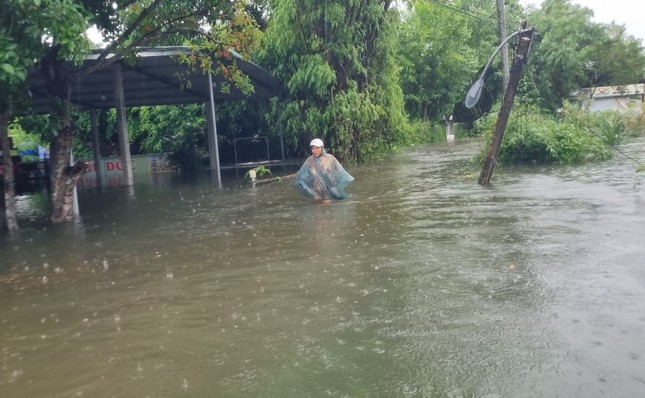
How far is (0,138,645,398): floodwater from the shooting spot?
4.32m

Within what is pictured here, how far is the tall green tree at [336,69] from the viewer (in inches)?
855

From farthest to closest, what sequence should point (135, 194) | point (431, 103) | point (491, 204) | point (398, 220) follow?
1. point (431, 103)
2. point (135, 194)
3. point (491, 204)
4. point (398, 220)

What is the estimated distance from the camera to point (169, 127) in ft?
103

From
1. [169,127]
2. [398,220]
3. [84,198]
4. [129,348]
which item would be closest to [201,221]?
[398,220]

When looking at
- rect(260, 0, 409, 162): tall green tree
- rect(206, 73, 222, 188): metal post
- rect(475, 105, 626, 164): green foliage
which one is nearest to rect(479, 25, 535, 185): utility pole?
rect(475, 105, 626, 164): green foliage

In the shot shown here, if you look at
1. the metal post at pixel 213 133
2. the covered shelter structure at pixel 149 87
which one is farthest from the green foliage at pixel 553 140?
the metal post at pixel 213 133

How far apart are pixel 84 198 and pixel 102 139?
1558 centimetres

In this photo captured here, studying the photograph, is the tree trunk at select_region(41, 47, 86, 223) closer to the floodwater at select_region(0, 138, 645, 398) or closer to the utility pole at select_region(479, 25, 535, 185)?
the floodwater at select_region(0, 138, 645, 398)

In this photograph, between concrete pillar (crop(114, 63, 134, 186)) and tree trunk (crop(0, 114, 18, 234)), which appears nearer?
tree trunk (crop(0, 114, 18, 234))

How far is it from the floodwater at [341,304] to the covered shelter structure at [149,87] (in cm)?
718

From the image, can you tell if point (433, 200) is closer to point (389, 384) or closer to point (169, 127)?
point (389, 384)

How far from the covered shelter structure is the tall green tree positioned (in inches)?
45.3

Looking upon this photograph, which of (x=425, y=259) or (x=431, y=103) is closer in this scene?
(x=425, y=259)

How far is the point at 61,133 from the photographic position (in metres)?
12.2
